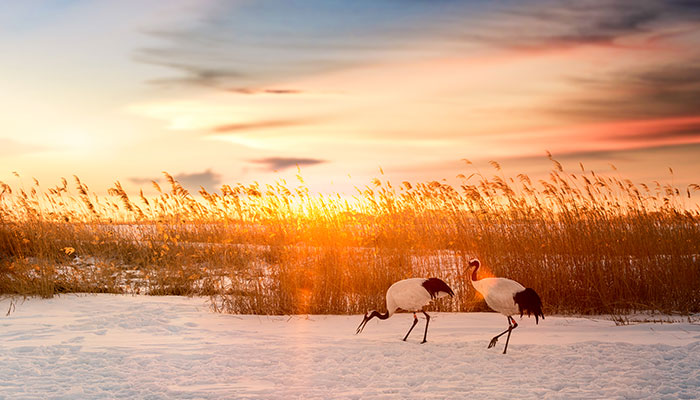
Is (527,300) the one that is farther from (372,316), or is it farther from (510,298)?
(372,316)

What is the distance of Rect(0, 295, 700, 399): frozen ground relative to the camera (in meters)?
4.70

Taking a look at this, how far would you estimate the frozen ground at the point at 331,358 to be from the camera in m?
4.70

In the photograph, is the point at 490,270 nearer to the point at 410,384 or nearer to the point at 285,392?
the point at 410,384

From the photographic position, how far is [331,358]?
18.5 ft

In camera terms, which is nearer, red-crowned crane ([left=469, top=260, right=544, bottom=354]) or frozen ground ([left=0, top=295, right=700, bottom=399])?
frozen ground ([left=0, top=295, right=700, bottom=399])

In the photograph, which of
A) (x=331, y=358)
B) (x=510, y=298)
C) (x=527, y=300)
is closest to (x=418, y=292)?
(x=510, y=298)

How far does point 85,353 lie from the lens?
5992 millimetres

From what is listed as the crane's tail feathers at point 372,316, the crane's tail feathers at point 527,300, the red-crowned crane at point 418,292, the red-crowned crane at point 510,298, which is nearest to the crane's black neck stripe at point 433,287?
the red-crowned crane at point 418,292

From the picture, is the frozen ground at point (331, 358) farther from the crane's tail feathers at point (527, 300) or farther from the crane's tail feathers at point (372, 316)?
the crane's tail feathers at point (527, 300)

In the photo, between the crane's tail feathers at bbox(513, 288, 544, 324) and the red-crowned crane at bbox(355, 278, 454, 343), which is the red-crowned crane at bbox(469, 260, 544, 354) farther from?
the red-crowned crane at bbox(355, 278, 454, 343)

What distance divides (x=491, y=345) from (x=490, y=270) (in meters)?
3.16

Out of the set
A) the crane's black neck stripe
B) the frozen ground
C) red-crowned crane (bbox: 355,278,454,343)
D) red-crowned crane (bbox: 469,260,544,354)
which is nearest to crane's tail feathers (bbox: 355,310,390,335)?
the frozen ground

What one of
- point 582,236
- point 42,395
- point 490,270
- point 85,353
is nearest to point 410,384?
point 42,395

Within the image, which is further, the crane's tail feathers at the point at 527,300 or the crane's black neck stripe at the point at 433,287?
the crane's black neck stripe at the point at 433,287
